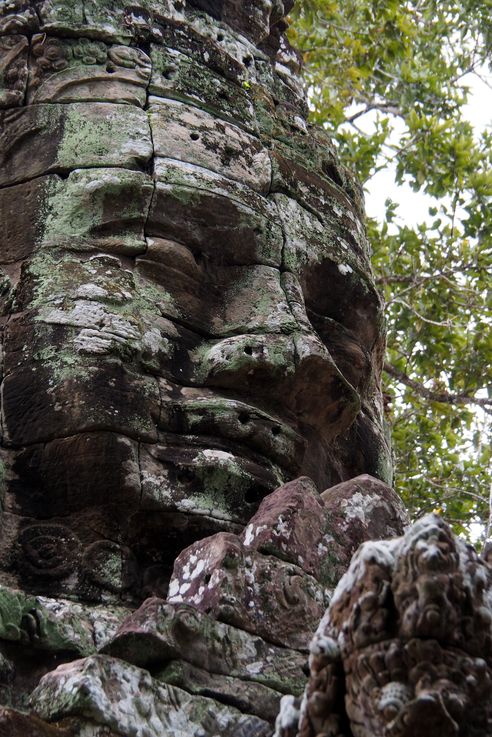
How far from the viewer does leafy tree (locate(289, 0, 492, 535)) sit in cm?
1152

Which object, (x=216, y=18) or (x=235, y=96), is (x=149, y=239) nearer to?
(x=235, y=96)

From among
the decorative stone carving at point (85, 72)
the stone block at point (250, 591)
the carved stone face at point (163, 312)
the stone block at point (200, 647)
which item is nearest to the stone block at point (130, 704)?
the stone block at point (200, 647)

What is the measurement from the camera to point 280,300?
19.0 ft

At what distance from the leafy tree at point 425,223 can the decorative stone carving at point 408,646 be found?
789 cm

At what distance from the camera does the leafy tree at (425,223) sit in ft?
37.8

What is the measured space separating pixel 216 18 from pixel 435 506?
493 cm

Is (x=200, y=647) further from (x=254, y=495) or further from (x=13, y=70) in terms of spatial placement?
(x=13, y=70)

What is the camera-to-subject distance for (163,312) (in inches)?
219

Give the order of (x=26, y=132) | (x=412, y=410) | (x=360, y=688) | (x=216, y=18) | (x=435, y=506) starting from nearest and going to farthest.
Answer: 1. (x=360, y=688)
2. (x=26, y=132)
3. (x=216, y=18)
4. (x=435, y=506)
5. (x=412, y=410)

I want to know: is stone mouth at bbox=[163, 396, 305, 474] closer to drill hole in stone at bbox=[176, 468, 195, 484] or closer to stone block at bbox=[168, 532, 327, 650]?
drill hole in stone at bbox=[176, 468, 195, 484]

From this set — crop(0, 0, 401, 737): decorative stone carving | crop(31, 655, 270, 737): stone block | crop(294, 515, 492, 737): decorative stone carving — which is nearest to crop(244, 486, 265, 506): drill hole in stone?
crop(0, 0, 401, 737): decorative stone carving

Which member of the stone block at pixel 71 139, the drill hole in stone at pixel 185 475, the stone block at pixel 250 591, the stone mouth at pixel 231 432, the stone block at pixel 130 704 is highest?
the stone block at pixel 71 139

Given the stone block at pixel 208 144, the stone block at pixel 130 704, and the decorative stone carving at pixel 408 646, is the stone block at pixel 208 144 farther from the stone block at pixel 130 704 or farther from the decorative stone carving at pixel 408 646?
the decorative stone carving at pixel 408 646

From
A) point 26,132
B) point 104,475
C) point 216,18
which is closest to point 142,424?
point 104,475
